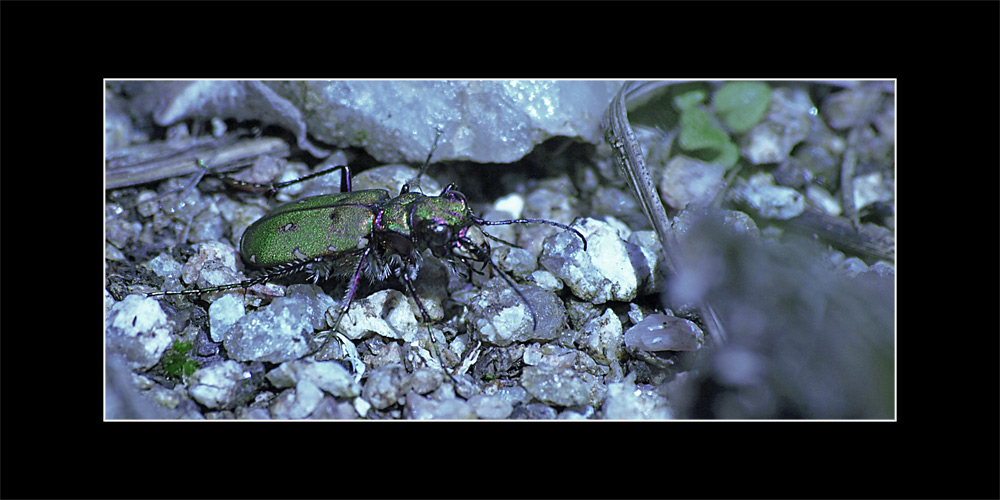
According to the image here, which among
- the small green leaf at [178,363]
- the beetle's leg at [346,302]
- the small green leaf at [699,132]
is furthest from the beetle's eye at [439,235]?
the small green leaf at [699,132]

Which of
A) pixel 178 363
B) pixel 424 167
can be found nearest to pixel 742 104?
pixel 424 167

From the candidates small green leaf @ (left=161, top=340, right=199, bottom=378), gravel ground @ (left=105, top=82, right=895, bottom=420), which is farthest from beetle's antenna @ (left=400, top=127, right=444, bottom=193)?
small green leaf @ (left=161, top=340, right=199, bottom=378)

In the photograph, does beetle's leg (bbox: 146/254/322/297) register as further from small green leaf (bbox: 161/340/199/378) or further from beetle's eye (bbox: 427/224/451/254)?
beetle's eye (bbox: 427/224/451/254)

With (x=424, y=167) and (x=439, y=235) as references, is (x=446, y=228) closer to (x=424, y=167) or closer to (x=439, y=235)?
(x=439, y=235)

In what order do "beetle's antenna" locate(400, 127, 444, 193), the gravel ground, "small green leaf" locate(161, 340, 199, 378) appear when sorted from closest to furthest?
1. the gravel ground
2. "small green leaf" locate(161, 340, 199, 378)
3. "beetle's antenna" locate(400, 127, 444, 193)

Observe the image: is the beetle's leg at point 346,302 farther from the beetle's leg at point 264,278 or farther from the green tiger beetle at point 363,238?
the beetle's leg at point 264,278

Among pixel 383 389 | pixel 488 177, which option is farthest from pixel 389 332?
pixel 488 177
